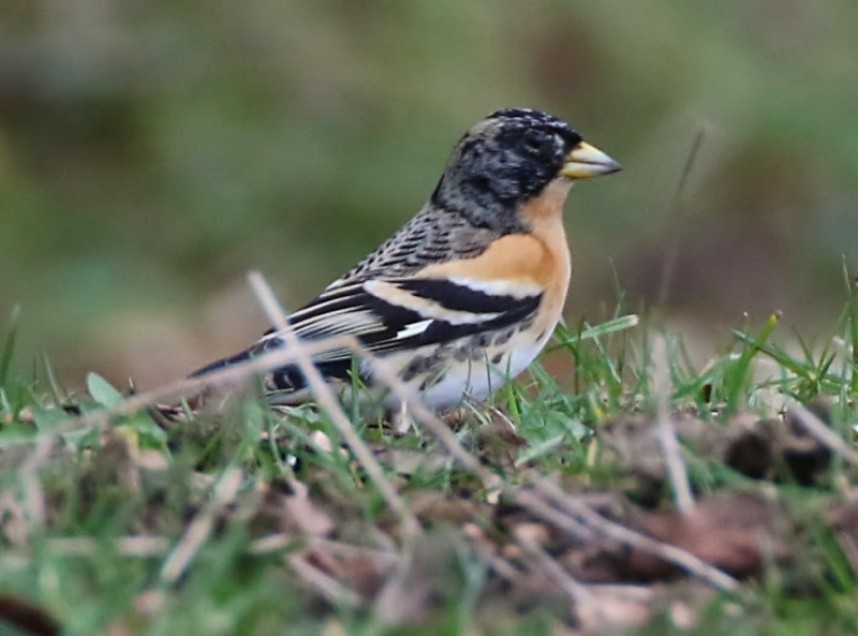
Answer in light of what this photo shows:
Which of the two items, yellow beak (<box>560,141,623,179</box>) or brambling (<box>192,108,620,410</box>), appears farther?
yellow beak (<box>560,141,623,179</box>)

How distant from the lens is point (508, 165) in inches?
214

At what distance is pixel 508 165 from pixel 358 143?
4677mm

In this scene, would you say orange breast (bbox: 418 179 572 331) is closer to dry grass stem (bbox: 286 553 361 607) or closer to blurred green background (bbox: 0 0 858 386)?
dry grass stem (bbox: 286 553 361 607)

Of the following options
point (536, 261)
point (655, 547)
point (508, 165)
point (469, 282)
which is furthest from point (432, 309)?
point (655, 547)

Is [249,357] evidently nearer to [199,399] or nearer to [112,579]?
[199,399]

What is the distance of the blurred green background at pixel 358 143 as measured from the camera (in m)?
9.65

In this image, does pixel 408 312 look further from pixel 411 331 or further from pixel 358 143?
pixel 358 143

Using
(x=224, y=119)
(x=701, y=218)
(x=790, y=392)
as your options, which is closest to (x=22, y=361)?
(x=224, y=119)

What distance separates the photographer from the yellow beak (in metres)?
5.30

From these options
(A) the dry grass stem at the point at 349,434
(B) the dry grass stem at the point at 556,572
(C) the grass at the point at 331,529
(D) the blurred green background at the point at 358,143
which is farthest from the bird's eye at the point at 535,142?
(D) the blurred green background at the point at 358,143

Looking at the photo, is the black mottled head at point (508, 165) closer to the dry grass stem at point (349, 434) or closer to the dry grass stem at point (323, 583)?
the dry grass stem at point (349, 434)

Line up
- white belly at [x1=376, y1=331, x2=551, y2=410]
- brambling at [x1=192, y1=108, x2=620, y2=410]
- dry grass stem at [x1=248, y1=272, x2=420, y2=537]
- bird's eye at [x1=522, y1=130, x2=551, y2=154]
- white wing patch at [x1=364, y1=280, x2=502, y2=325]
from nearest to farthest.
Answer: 1. dry grass stem at [x1=248, y1=272, x2=420, y2=537]
2. white belly at [x1=376, y1=331, x2=551, y2=410]
3. brambling at [x1=192, y1=108, x2=620, y2=410]
4. white wing patch at [x1=364, y1=280, x2=502, y2=325]
5. bird's eye at [x1=522, y1=130, x2=551, y2=154]

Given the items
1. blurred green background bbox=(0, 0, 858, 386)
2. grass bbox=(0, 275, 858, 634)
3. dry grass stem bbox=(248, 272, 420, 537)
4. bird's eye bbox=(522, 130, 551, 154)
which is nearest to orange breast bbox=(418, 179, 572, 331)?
bird's eye bbox=(522, 130, 551, 154)

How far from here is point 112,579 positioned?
2529mm
